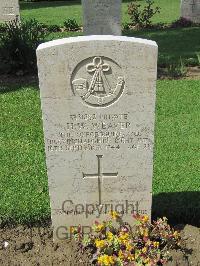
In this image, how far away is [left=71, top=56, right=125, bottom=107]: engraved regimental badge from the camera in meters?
3.35

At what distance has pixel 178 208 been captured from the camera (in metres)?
4.47

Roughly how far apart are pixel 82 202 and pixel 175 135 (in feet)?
8.76

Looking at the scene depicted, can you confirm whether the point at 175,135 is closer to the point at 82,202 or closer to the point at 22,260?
the point at 82,202

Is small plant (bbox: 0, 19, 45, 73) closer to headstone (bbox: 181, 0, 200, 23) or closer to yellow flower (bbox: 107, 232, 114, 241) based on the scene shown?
yellow flower (bbox: 107, 232, 114, 241)

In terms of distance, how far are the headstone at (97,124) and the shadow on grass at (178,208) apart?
1.60 ft

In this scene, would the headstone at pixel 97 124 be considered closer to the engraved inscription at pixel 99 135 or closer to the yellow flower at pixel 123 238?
the engraved inscription at pixel 99 135

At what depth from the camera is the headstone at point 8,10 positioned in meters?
13.9

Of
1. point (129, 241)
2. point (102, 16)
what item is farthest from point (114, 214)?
point (102, 16)

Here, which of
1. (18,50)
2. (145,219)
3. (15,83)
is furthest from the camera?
(18,50)

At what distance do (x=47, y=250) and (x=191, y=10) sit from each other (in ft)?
40.0

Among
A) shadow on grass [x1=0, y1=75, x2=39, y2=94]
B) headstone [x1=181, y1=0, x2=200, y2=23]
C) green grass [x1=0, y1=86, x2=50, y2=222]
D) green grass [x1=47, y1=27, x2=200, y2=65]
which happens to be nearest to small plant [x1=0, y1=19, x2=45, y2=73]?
shadow on grass [x1=0, y1=75, x2=39, y2=94]

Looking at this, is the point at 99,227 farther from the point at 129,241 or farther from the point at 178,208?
the point at 178,208

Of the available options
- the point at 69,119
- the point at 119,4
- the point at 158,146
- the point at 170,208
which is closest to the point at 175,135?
the point at 158,146

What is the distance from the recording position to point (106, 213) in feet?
13.1
